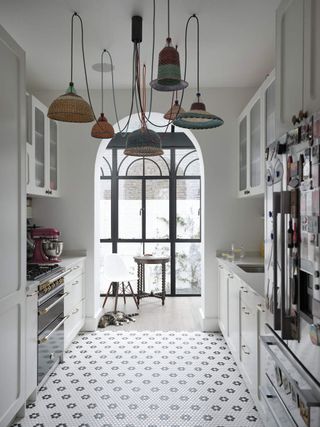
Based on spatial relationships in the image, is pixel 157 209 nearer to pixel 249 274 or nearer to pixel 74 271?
pixel 74 271

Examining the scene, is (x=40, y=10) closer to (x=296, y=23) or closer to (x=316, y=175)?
(x=296, y=23)

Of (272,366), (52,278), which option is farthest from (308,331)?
(52,278)

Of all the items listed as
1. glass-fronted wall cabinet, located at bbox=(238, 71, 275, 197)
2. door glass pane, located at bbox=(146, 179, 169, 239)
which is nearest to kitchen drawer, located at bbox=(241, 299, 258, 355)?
glass-fronted wall cabinet, located at bbox=(238, 71, 275, 197)

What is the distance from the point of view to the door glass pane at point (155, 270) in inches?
236

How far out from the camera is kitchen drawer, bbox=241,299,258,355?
7.91 ft

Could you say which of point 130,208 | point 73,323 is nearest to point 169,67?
point 73,323

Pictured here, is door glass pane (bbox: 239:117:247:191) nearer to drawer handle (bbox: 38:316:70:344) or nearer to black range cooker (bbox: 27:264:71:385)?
black range cooker (bbox: 27:264:71:385)

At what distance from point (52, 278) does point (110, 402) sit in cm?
103

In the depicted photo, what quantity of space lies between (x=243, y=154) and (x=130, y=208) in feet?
8.41

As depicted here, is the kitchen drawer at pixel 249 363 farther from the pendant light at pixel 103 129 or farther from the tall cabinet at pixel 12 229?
the pendant light at pixel 103 129

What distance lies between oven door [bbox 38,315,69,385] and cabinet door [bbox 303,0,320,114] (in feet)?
7.87

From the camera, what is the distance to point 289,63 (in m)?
1.73

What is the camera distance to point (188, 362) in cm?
335

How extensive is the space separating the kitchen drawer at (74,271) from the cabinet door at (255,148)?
1.91 meters
